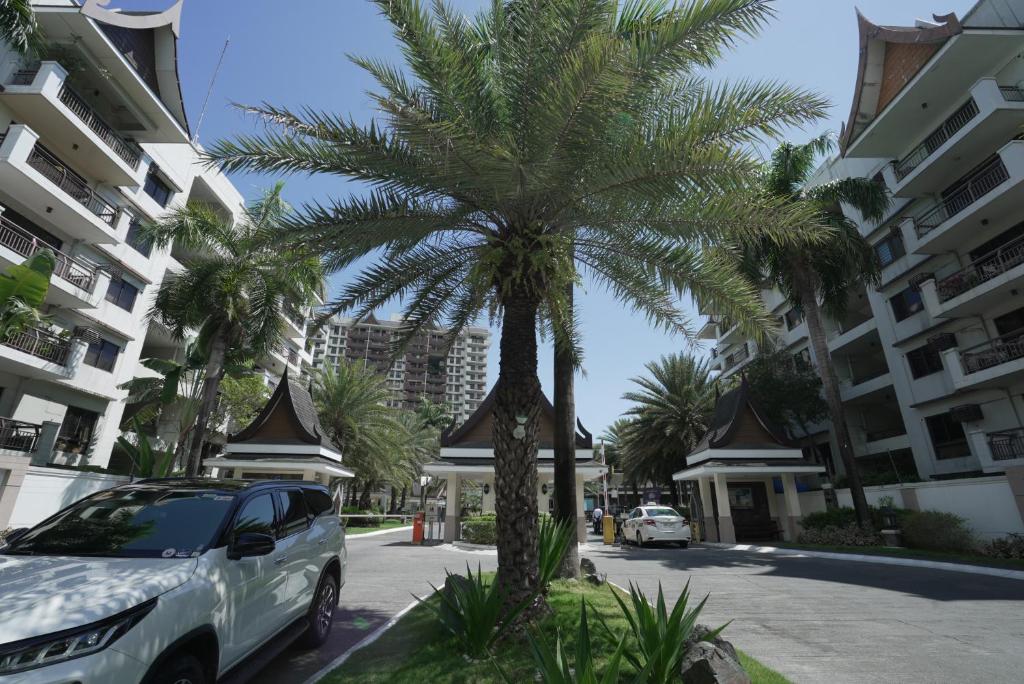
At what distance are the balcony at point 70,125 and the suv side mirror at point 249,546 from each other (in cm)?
2242

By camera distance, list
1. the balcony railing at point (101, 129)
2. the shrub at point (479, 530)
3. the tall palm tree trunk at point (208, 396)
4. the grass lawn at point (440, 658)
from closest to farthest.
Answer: the grass lawn at point (440, 658), the tall palm tree trunk at point (208, 396), the balcony railing at point (101, 129), the shrub at point (479, 530)

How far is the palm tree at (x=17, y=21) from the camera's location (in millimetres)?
10734

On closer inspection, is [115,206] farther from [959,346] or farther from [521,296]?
[959,346]

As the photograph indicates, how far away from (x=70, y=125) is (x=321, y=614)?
22941 millimetres

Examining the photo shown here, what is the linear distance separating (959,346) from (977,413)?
113 inches

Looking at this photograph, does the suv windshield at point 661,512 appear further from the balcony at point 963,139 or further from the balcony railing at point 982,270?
the balcony at point 963,139

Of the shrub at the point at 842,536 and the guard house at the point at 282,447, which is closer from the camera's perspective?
the shrub at the point at 842,536

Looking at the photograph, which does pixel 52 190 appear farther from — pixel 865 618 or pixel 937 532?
pixel 937 532

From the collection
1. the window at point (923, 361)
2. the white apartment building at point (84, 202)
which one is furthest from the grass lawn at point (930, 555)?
the white apartment building at point (84, 202)

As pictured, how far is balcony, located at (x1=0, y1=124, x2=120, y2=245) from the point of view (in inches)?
675

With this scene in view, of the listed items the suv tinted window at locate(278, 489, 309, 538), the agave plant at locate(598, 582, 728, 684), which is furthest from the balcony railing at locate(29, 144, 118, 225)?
the agave plant at locate(598, 582, 728, 684)

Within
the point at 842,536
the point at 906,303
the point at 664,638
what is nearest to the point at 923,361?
the point at 906,303

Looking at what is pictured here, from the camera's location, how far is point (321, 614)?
5.96 m

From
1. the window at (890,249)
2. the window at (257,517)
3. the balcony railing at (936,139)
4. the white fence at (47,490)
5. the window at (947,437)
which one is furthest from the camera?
the window at (890,249)
